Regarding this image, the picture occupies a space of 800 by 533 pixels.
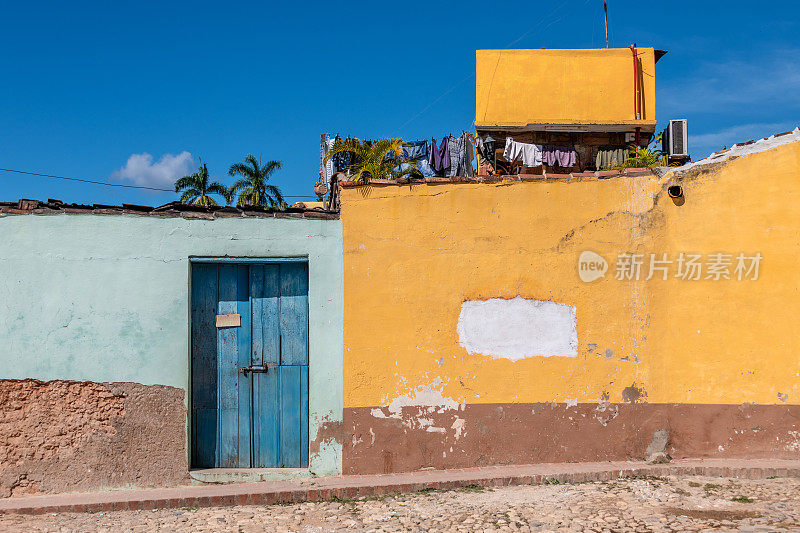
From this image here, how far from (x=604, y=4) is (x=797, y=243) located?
1179 cm

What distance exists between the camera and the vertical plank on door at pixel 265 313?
6309 millimetres

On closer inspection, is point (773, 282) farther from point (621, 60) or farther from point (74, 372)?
point (621, 60)

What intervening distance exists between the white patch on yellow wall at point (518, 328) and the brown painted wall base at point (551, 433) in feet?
1.88

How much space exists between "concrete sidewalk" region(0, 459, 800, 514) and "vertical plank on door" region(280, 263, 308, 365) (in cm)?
126

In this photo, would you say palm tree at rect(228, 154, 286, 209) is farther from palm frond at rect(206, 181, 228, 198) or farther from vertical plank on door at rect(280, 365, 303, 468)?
vertical plank on door at rect(280, 365, 303, 468)

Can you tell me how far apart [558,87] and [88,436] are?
13.2 metres

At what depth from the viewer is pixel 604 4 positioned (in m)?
15.9

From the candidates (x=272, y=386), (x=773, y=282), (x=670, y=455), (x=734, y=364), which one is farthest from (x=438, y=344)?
(x=773, y=282)

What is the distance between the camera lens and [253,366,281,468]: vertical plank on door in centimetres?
627

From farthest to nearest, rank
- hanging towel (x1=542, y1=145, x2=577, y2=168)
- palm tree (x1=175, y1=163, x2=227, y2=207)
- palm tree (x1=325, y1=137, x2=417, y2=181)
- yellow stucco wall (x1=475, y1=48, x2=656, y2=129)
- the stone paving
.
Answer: palm tree (x1=175, y1=163, x2=227, y2=207), hanging towel (x1=542, y1=145, x2=577, y2=168), yellow stucco wall (x1=475, y1=48, x2=656, y2=129), palm tree (x1=325, y1=137, x2=417, y2=181), the stone paving

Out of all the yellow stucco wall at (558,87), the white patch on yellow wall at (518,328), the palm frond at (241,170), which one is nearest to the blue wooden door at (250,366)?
the white patch on yellow wall at (518,328)

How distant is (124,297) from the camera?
6012 millimetres

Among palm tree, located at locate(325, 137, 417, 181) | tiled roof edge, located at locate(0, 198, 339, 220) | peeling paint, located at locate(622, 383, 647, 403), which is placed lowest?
peeling paint, located at locate(622, 383, 647, 403)

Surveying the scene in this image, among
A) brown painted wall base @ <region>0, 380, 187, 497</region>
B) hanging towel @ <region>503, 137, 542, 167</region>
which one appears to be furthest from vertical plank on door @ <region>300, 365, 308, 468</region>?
hanging towel @ <region>503, 137, 542, 167</region>
